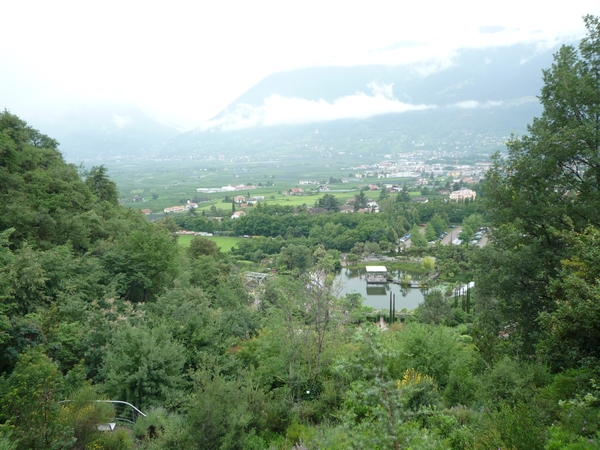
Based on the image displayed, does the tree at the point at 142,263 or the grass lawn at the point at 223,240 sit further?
the grass lawn at the point at 223,240

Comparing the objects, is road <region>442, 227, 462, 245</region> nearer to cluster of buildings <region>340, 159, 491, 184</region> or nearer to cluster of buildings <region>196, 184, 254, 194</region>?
cluster of buildings <region>340, 159, 491, 184</region>

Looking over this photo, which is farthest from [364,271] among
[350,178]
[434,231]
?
[350,178]

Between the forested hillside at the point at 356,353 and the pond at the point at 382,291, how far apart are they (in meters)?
15.9

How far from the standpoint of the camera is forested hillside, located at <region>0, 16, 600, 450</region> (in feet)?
13.5

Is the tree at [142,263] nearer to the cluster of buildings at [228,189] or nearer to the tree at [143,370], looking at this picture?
the tree at [143,370]

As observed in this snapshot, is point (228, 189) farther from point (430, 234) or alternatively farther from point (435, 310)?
point (435, 310)

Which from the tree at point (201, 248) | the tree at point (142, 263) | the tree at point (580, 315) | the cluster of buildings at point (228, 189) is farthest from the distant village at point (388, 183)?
the tree at point (580, 315)

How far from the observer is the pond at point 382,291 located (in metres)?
27.2

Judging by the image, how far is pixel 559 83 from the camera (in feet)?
21.0

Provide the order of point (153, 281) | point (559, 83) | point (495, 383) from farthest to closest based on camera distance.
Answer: point (153, 281)
point (559, 83)
point (495, 383)

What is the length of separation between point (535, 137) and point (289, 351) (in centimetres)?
569

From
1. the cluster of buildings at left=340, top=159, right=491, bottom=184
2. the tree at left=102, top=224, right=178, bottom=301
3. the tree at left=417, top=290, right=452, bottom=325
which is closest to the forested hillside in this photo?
the tree at left=102, top=224, right=178, bottom=301

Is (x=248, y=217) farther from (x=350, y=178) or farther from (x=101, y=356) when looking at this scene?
(x=350, y=178)

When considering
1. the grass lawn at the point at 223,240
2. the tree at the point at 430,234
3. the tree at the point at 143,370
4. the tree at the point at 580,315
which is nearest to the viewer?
the tree at the point at 580,315
